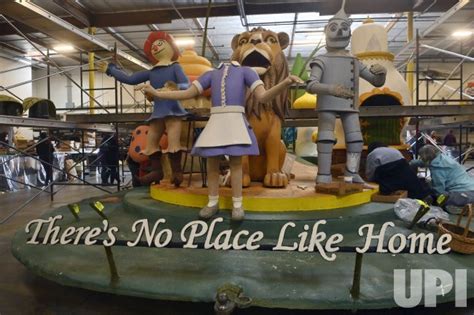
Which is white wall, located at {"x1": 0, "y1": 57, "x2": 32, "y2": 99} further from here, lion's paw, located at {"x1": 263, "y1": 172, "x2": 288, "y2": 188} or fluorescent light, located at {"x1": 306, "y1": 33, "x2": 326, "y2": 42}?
lion's paw, located at {"x1": 263, "y1": 172, "x2": 288, "y2": 188}

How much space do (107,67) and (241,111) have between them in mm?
1741

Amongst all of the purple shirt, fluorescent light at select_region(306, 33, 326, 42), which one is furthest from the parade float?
fluorescent light at select_region(306, 33, 326, 42)

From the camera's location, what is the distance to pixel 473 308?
2.02 m

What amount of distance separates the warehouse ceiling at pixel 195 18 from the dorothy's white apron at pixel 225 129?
2814mm

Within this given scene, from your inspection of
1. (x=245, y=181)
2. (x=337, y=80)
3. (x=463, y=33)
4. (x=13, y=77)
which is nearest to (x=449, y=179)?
(x=337, y=80)

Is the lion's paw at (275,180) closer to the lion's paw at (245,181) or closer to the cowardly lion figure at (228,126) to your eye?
the lion's paw at (245,181)

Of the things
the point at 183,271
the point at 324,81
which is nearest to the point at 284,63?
the point at 324,81

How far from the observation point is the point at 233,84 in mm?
2549

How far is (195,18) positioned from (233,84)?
5.37 m

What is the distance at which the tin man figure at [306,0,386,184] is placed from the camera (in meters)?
2.86

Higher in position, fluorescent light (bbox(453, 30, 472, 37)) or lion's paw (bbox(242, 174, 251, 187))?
fluorescent light (bbox(453, 30, 472, 37))

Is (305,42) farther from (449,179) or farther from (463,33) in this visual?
(449,179)

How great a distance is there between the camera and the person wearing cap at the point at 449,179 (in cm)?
350

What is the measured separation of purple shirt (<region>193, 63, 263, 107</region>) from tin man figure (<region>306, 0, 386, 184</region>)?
512mm
